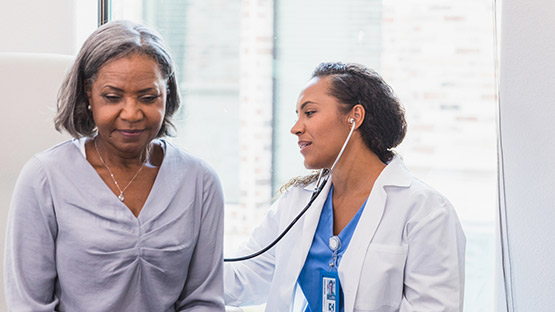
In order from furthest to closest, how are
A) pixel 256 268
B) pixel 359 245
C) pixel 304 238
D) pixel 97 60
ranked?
pixel 256 268 < pixel 304 238 < pixel 359 245 < pixel 97 60

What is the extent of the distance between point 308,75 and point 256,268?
780 millimetres

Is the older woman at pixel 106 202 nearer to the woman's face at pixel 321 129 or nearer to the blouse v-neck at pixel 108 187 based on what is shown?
the blouse v-neck at pixel 108 187

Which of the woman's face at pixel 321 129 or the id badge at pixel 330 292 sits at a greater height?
the woman's face at pixel 321 129

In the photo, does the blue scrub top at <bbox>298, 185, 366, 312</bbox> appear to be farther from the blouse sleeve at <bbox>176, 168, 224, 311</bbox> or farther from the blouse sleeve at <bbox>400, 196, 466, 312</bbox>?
the blouse sleeve at <bbox>176, 168, 224, 311</bbox>

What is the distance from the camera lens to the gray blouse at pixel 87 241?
48.5 inches

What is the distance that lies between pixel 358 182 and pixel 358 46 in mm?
693

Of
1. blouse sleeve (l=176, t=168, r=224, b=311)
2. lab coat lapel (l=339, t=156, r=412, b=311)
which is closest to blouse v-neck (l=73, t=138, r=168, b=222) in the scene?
blouse sleeve (l=176, t=168, r=224, b=311)

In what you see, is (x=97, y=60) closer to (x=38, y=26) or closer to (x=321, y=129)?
(x=321, y=129)

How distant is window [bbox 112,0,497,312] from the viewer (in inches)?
79.7

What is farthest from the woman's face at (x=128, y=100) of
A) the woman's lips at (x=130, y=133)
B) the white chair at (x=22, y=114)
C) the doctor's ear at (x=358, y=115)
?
the doctor's ear at (x=358, y=115)

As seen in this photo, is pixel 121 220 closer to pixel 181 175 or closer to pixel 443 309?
pixel 181 175

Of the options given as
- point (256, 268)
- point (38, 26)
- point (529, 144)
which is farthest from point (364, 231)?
point (38, 26)

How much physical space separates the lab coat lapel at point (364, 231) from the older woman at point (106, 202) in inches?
14.4

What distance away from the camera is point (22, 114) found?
5.20 ft
